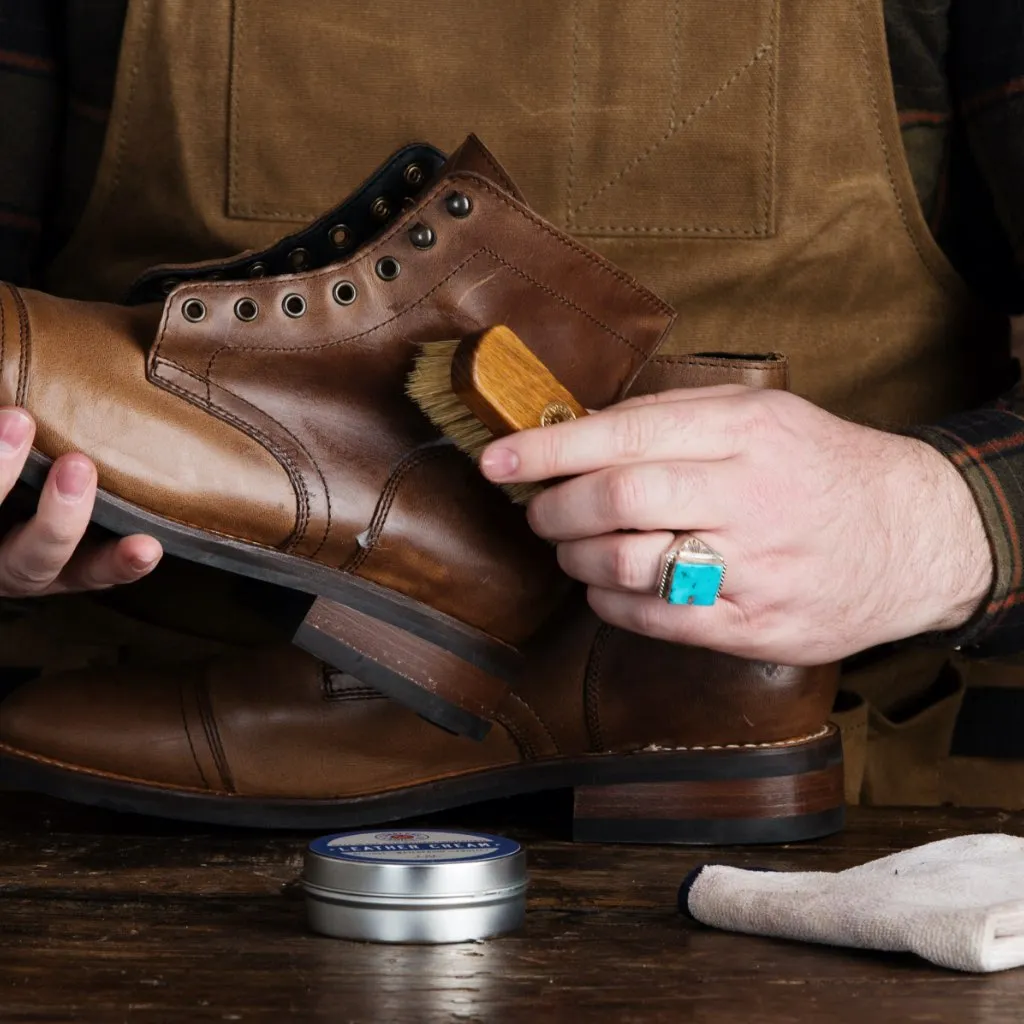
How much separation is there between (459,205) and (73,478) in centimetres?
34

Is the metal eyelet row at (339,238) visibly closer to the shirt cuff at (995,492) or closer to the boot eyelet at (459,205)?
the boot eyelet at (459,205)

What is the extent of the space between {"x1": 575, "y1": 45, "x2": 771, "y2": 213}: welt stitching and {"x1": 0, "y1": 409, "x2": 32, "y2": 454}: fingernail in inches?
23.9

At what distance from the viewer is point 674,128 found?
1325mm

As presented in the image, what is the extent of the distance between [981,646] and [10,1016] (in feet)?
2.77

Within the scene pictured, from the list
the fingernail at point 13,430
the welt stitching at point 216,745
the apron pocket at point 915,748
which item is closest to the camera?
the fingernail at point 13,430

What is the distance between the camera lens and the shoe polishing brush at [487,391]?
3.08ft

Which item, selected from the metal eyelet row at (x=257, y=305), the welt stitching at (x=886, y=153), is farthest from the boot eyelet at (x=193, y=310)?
the welt stitching at (x=886, y=153)

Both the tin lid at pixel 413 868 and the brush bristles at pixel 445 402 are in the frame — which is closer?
the tin lid at pixel 413 868

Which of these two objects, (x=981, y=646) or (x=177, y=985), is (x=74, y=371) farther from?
(x=981, y=646)

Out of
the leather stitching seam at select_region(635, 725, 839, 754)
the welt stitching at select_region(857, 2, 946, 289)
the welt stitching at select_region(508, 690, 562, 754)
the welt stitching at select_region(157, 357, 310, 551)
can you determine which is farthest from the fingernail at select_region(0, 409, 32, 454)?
the welt stitching at select_region(857, 2, 946, 289)

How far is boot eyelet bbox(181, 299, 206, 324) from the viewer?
1008mm

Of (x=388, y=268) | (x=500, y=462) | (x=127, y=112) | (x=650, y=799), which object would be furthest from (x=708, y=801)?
(x=127, y=112)

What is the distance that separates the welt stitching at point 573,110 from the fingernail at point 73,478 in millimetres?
578

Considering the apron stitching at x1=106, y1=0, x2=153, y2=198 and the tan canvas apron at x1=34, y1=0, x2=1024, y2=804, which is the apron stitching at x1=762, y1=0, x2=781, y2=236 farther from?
the apron stitching at x1=106, y1=0, x2=153, y2=198
